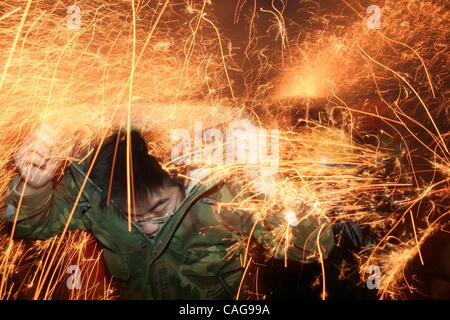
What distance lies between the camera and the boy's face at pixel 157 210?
2307 mm

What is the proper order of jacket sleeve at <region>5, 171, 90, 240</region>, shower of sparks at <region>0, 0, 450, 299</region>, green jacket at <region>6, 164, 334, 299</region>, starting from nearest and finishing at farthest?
jacket sleeve at <region>5, 171, 90, 240</region> < green jacket at <region>6, 164, 334, 299</region> < shower of sparks at <region>0, 0, 450, 299</region>

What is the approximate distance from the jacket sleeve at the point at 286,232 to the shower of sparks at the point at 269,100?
2 cm

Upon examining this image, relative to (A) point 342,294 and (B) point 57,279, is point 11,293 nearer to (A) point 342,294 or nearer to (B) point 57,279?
(B) point 57,279

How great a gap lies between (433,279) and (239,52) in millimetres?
2492

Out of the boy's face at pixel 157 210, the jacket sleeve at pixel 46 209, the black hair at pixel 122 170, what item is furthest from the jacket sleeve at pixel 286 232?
the jacket sleeve at pixel 46 209

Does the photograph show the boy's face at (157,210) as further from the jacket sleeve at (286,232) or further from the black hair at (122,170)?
the jacket sleeve at (286,232)

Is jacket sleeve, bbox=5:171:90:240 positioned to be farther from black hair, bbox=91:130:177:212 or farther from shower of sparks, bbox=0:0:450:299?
shower of sparks, bbox=0:0:450:299

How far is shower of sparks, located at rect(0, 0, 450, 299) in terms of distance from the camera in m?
2.61

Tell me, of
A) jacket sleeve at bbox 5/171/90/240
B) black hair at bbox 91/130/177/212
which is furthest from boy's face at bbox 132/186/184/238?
jacket sleeve at bbox 5/171/90/240

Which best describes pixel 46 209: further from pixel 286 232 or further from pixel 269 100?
pixel 269 100

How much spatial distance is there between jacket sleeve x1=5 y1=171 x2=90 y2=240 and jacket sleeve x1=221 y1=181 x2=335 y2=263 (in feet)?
3.08

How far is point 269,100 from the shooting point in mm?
3418
